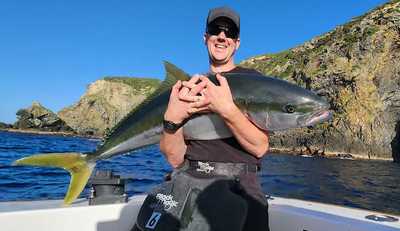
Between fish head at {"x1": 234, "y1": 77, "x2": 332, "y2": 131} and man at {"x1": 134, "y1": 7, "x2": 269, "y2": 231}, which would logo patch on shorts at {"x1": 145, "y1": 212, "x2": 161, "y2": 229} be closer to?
man at {"x1": 134, "y1": 7, "x2": 269, "y2": 231}

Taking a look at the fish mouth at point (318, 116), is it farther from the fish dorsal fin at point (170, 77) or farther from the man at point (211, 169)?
the fish dorsal fin at point (170, 77)

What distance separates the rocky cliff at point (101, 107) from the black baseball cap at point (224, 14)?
158 metres

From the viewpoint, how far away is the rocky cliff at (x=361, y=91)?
67062mm

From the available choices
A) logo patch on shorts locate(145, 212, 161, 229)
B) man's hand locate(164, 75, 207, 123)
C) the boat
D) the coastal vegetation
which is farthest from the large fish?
the coastal vegetation

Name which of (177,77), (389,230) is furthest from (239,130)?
(389,230)

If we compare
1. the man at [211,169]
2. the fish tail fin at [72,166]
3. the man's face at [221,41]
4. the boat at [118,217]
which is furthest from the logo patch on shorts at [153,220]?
the boat at [118,217]

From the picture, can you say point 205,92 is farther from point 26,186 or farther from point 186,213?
point 26,186

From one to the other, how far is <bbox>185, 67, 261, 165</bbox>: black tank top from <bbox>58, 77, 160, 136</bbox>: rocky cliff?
157709mm

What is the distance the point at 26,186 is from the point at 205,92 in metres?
11.4

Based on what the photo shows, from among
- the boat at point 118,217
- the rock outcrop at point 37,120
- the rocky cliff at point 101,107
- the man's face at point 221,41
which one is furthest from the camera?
the rocky cliff at point 101,107

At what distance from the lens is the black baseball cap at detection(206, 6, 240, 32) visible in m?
3.35

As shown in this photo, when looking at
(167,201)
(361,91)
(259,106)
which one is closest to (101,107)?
(361,91)

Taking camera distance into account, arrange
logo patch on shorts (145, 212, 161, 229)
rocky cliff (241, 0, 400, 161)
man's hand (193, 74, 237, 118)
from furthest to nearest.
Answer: rocky cliff (241, 0, 400, 161)
logo patch on shorts (145, 212, 161, 229)
man's hand (193, 74, 237, 118)

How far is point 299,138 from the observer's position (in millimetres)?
75938
